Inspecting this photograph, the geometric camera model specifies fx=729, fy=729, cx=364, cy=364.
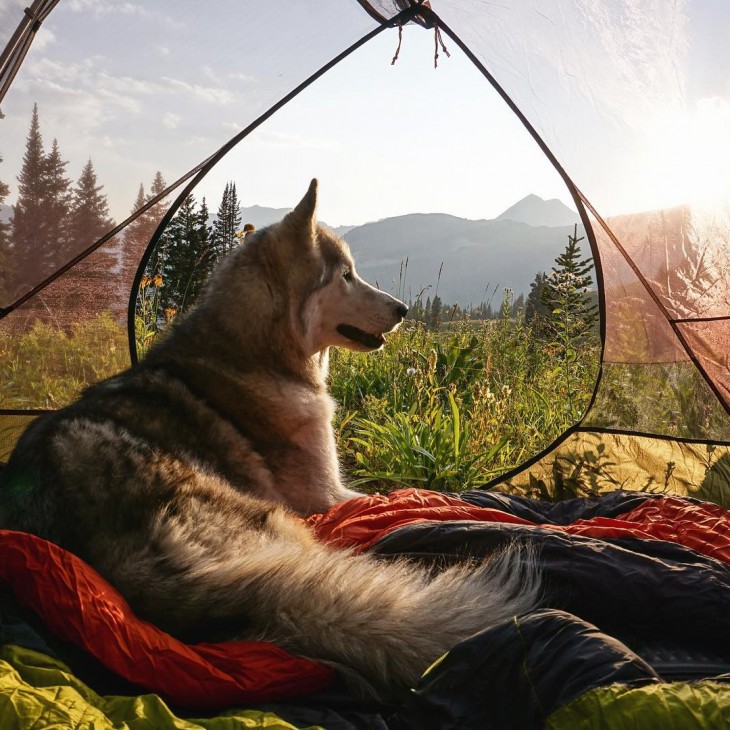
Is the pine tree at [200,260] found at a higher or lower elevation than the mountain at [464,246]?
lower

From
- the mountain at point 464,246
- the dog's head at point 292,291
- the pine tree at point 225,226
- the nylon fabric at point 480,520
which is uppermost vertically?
the mountain at point 464,246

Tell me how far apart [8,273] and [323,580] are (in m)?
2.62

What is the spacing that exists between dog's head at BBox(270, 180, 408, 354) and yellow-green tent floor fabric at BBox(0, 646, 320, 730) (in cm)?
180

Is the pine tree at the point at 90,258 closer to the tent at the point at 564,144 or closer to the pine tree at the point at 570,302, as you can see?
the tent at the point at 564,144

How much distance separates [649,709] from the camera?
3.28 feet

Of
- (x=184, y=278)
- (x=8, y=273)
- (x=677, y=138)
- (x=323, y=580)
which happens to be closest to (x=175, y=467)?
(x=323, y=580)

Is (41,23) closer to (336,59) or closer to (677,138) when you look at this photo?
(336,59)

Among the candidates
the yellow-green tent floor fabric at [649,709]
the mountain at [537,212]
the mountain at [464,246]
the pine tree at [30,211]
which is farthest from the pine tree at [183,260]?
the mountain at [537,212]

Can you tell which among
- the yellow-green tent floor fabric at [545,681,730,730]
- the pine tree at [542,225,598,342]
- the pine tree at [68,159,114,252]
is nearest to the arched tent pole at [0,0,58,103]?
the pine tree at [68,159,114,252]

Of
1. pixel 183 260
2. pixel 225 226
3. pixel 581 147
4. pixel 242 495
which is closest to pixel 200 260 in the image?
pixel 183 260

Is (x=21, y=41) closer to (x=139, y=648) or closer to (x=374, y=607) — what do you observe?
(x=139, y=648)

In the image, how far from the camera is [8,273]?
346 centimetres

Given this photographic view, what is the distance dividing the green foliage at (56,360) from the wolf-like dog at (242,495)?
110 cm

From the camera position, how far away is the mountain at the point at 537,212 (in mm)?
72312
